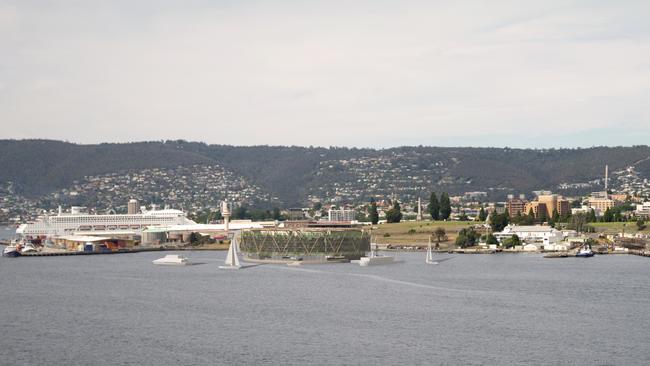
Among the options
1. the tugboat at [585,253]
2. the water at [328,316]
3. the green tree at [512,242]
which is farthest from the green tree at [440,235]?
the water at [328,316]

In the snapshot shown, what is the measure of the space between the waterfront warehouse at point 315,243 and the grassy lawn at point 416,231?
35.0 m

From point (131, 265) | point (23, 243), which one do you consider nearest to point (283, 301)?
point (131, 265)

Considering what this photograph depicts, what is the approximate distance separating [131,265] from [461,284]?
46.0 meters

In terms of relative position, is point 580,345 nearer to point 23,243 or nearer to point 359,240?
point 359,240

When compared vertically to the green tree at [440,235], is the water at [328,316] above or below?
below

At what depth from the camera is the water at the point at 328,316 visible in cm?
5322

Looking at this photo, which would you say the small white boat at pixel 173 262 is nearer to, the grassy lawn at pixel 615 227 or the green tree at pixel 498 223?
the green tree at pixel 498 223

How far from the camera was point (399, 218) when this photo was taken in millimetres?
194000

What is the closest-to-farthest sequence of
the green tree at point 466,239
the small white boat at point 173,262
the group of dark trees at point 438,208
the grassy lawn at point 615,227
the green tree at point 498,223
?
1. the small white boat at point 173,262
2. the green tree at point 466,239
3. the grassy lawn at point 615,227
4. the green tree at point 498,223
5. the group of dark trees at point 438,208

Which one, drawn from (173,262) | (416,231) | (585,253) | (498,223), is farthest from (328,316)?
(498,223)

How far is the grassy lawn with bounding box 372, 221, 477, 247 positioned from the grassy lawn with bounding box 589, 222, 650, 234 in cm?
2146

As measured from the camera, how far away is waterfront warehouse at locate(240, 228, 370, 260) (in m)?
124

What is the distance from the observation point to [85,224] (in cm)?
Result: 19050

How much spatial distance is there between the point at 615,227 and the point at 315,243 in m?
64.5
